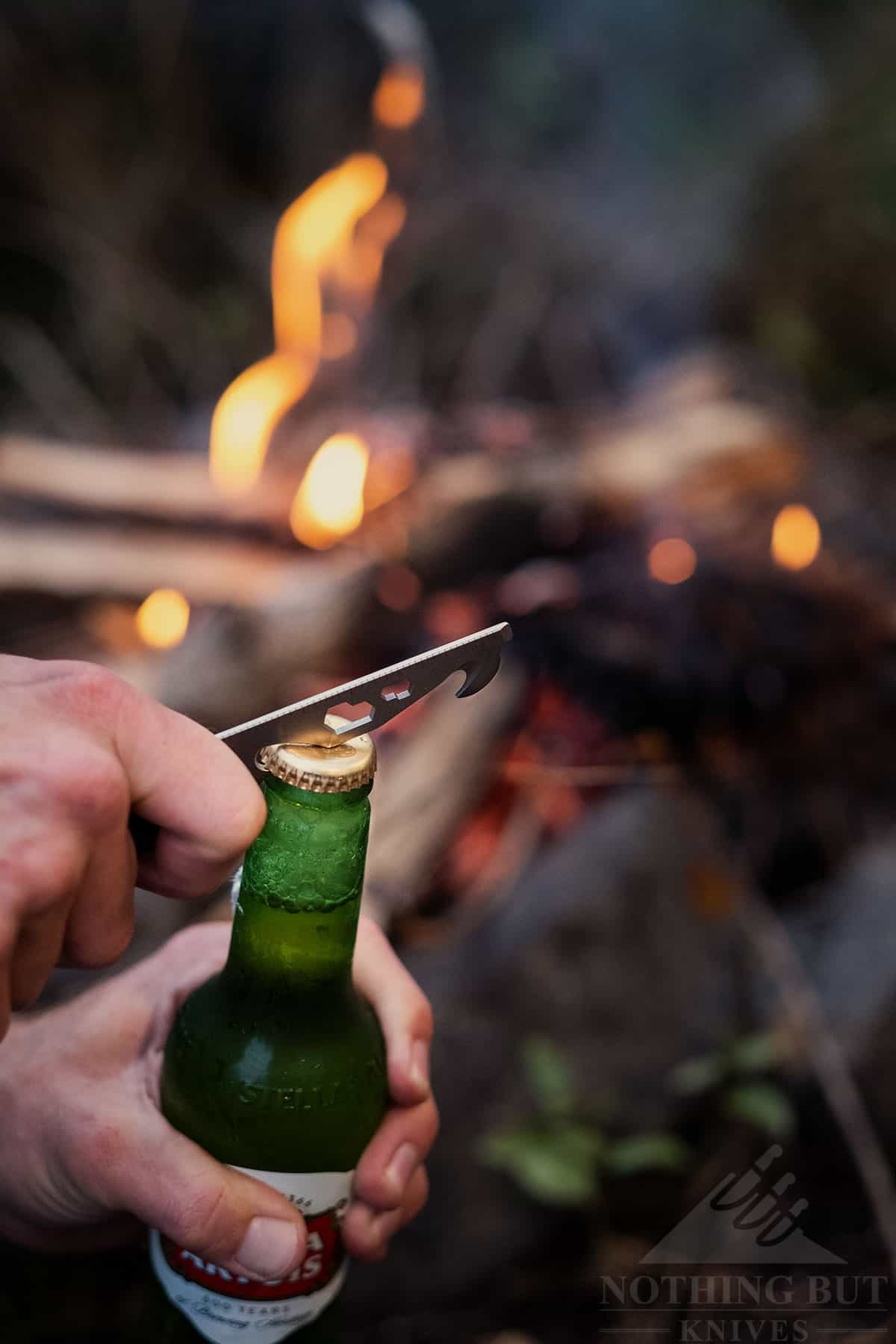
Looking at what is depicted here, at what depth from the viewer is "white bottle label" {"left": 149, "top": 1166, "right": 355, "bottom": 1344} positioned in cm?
115

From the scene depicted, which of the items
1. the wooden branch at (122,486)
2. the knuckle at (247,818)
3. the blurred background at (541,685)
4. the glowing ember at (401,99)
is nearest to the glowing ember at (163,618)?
the blurred background at (541,685)

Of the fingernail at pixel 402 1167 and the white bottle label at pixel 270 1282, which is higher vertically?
the fingernail at pixel 402 1167

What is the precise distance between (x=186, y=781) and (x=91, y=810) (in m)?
0.09

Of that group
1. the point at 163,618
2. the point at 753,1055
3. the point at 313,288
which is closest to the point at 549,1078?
the point at 753,1055

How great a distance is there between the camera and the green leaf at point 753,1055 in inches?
82.7

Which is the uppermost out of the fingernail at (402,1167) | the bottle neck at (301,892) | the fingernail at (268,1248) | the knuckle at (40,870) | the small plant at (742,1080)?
the knuckle at (40,870)

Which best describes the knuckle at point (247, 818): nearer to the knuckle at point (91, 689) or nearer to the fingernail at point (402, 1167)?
the knuckle at point (91, 689)

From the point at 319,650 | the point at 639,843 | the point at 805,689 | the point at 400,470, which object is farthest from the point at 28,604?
the point at 805,689

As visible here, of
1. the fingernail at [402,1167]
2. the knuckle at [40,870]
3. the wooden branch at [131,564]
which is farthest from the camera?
the wooden branch at [131,564]

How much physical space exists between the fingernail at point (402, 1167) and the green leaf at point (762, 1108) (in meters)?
1.01

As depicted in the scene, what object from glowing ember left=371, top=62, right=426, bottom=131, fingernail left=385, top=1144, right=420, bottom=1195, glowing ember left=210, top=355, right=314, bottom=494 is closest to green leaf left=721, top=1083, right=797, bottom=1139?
fingernail left=385, top=1144, right=420, bottom=1195

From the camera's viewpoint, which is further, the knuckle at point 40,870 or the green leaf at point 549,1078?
the green leaf at point 549,1078

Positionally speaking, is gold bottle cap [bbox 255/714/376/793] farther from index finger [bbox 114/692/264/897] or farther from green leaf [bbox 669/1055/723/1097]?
green leaf [bbox 669/1055/723/1097]

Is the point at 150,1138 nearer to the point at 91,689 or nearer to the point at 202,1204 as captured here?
the point at 202,1204
